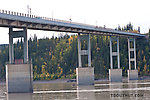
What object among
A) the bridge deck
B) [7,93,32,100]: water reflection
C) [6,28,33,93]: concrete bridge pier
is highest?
the bridge deck

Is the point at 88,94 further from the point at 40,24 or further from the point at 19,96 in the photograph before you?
the point at 40,24

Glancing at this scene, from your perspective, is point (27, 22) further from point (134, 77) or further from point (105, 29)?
point (134, 77)

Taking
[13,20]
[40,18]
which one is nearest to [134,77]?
[40,18]

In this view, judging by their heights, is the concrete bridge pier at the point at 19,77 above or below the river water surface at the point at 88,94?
above

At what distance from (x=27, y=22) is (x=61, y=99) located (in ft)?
97.7

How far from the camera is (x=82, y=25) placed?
138m

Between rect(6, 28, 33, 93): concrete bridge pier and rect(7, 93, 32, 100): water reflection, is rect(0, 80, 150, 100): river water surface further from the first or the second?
rect(6, 28, 33, 93): concrete bridge pier

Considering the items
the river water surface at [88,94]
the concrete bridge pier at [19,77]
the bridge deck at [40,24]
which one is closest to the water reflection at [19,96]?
the river water surface at [88,94]

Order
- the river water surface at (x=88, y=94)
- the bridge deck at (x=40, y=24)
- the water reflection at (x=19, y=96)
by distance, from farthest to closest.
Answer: the bridge deck at (x=40, y=24) → the water reflection at (x=19, y=96) → the river water surface at (x=88, y=94)

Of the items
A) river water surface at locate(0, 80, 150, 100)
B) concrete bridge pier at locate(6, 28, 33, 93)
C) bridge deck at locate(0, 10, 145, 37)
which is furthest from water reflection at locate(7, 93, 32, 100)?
bridge deck at locate(0, 10, 145, 37)

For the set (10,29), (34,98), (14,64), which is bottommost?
(34,98)

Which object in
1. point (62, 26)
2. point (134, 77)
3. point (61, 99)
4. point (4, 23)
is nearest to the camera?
point (61, 99)

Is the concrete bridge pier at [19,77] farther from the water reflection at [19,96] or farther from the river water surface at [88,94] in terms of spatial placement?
the water reflection at [19,96]

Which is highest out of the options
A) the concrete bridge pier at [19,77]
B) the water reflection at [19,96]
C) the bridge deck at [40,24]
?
the bridge deck at [40,24]
